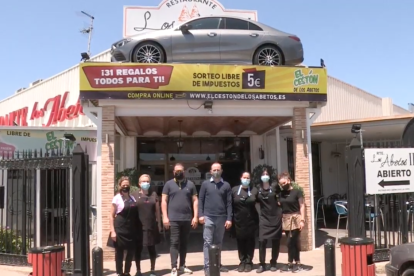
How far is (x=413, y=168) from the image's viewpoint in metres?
8.12

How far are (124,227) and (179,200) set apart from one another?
0.97m

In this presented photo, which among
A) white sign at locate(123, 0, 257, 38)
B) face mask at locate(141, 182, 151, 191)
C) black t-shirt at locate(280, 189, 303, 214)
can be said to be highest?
white sign at locate(123, 0, 257, 38)

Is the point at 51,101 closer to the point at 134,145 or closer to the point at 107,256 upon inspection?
the point at 134,145

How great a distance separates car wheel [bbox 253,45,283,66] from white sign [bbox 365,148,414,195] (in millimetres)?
4022

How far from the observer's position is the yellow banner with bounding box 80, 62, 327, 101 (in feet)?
29.0

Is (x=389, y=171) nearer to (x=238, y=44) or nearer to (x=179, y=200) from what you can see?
(x=179, y=200)

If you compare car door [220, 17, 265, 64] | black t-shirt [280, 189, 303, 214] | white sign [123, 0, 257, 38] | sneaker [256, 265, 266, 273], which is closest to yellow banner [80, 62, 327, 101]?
car door [220, 17, 265, 64]

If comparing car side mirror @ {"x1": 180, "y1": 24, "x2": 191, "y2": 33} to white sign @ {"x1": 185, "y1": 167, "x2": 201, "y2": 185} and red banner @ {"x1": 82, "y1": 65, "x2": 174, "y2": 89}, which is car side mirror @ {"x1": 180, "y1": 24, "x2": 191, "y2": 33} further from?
white sign @ {"x1": 185, "y1": 167, "x2": 201, "y2": 185}

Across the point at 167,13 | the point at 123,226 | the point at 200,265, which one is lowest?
the point at 200,265

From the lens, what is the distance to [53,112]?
17000 millimetres

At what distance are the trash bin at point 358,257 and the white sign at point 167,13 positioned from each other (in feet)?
36.8

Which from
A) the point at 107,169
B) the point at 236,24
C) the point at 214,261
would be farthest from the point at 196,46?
the point at 214,261

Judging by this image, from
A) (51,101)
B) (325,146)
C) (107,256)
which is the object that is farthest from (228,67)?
(51,101)

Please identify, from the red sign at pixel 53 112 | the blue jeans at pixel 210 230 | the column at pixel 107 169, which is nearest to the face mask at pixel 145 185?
the blue jeans at pixel 210 230
